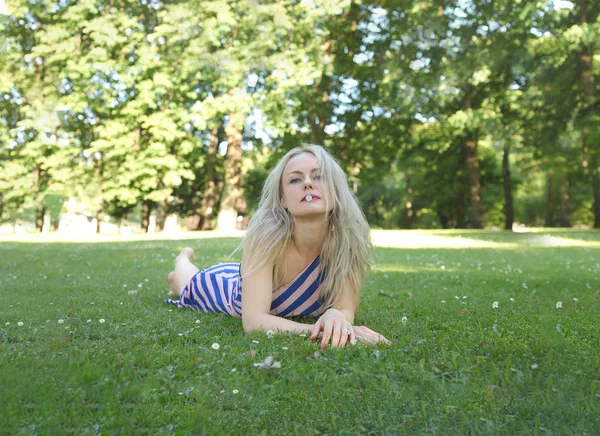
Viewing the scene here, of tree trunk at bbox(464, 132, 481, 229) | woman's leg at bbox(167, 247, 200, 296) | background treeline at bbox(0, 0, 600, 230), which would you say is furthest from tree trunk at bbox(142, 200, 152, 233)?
woman's leg at bbox(167, 247, 200, 296)

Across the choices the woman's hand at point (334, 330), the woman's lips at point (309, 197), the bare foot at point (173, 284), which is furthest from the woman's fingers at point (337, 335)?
the bare foot at point (173, 284)

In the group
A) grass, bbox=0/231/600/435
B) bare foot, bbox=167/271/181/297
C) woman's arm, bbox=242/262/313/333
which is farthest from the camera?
bare foot, bbox=167/271/181/297

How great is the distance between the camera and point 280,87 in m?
26.2

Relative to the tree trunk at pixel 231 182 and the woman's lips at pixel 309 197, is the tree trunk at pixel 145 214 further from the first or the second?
the woman's lips at pixel 309 197

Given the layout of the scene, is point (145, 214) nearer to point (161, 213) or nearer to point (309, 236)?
point (161, 213)

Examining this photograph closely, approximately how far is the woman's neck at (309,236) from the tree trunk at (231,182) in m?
24.8

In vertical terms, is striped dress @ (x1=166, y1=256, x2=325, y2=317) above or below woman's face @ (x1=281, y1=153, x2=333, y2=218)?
below

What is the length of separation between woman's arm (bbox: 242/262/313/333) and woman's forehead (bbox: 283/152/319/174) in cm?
86

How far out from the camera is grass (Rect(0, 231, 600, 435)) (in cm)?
283

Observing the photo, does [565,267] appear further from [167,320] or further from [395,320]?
[167,320]

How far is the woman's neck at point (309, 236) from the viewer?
493cm

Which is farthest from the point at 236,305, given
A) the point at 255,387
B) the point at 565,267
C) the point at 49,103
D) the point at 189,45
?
the point at 49,103

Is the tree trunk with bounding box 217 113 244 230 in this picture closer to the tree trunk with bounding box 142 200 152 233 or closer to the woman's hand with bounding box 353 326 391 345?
the tree trunk with bounding box 142 200 152 233

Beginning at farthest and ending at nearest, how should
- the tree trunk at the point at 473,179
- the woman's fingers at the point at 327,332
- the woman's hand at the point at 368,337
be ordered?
1. the tree trunk at the point at 473,179
2. the woman's hand at the point at 368,337
3. the woman's fingers at the point at 327,332
